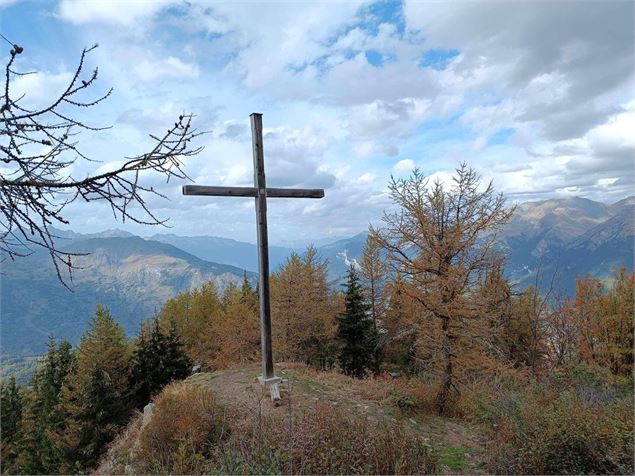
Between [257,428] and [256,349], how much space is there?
72.6 feet

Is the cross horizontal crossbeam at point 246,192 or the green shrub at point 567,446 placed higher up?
the cross horizontal crossbeam at point 246,192

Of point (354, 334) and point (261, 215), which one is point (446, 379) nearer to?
point (261, 215)

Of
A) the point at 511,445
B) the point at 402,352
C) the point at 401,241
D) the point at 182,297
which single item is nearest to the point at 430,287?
the point at 401,241

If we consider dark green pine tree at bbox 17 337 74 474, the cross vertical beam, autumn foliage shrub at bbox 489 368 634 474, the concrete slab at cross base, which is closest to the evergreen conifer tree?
dark green pine tree at bbox 17 337 74 474

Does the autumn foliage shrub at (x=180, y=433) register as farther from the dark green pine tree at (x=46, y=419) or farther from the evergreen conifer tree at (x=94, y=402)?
the dark green pine tree at (x=46, y=419)

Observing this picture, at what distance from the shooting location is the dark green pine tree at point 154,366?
24875mm

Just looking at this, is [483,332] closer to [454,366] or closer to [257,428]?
[454,366]

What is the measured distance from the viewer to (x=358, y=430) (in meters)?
6.42

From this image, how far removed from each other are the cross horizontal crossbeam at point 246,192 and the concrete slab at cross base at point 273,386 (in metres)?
4.23

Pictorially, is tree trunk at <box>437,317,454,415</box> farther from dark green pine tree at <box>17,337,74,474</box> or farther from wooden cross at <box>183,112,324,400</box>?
dark green pine tree at <box>17,337,74,474</box>

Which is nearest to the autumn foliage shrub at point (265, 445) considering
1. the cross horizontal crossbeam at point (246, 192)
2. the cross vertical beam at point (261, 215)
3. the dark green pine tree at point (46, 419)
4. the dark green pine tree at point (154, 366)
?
the cross vertical beam at point (261, 215)

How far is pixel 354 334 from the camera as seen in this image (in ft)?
89.6

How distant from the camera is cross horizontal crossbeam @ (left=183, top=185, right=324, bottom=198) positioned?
303 inches

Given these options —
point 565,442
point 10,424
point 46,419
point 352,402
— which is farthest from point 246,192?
point 10,424
